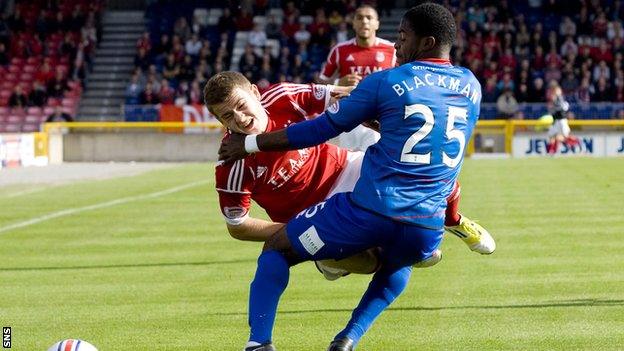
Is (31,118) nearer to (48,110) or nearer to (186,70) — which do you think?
(48,110)

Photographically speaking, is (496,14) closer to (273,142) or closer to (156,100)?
(156,100)

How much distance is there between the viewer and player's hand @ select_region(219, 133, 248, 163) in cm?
701

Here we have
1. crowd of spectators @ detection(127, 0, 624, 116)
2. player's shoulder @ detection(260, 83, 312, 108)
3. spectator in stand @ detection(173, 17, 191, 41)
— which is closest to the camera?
player's shoulder @ detection(260, 83, 312, 108)

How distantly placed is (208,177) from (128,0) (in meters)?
20.9

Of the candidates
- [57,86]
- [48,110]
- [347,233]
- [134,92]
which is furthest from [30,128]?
[347,233]

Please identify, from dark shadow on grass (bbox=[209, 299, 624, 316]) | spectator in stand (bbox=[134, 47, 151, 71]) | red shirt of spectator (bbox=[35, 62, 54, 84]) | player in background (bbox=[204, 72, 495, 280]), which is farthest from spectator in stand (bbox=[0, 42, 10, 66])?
player in background (bbox=[204, 72, 495, 280])

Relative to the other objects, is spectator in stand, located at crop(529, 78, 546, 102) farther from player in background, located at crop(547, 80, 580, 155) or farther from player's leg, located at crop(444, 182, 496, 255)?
player's leg, located at crop(444, 182, 496, 255)

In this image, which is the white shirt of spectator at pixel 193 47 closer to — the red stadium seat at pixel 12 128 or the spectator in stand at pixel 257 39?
the spectator in stand at pixel 257 39

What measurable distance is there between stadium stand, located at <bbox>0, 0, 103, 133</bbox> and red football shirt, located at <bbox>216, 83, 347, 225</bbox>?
34.6 m

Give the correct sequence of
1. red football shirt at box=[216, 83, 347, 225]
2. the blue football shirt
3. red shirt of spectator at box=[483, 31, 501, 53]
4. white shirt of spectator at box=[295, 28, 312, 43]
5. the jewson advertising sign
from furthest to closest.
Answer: white shirt of spectator at box=[295, 28, 312, 43] → red shirt of spectator at box=[483, 31, 501, 53] → the jewson advertising sign → red football shirt at box=[216, 83, 347, 225] → the blue football shirt

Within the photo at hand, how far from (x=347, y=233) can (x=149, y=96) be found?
113 ft

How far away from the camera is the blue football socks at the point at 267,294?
23.1 ft

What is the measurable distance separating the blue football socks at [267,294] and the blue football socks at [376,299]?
551 mm

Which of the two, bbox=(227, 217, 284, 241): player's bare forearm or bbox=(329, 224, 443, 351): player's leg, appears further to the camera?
bbox=(227, 217, 284, 241): player's bare forearm
